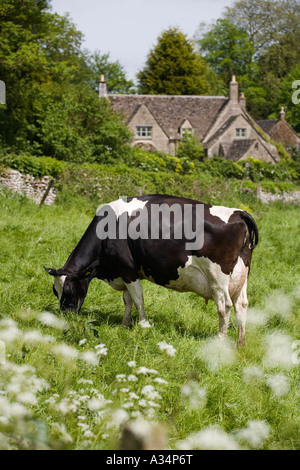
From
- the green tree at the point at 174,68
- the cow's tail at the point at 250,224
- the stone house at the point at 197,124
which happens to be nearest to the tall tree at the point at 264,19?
the green tree at the point at 174,68

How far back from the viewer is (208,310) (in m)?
8.14

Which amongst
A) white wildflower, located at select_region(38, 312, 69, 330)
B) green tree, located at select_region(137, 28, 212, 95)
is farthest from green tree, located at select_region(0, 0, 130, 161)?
green tree, located at select_region(137, 28, 212, 95)

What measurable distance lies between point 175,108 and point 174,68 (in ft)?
37.5

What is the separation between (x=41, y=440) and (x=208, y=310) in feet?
18.5

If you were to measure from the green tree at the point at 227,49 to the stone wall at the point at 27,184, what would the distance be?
60.0 meters

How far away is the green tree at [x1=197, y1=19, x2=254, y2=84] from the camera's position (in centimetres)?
7419

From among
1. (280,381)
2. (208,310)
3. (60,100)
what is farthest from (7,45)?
(280,381)

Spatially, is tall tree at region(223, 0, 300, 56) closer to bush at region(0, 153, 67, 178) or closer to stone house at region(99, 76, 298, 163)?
stone house at region(99, 76, 298, 163)

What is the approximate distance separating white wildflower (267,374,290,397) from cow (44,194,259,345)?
111cm

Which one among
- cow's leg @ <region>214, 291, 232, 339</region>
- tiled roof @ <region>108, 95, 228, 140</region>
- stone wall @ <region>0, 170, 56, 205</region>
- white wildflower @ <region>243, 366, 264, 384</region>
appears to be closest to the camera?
white wildflower @ <region>243, 366, 264, 384</region>

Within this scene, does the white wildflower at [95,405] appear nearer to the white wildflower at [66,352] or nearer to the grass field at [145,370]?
the grass field at [145,370]
